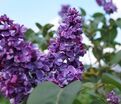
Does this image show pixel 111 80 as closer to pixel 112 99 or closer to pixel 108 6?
pixel 112 99

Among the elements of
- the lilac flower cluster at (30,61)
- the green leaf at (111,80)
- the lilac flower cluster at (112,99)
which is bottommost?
the lilac flower cluster at (112,99)

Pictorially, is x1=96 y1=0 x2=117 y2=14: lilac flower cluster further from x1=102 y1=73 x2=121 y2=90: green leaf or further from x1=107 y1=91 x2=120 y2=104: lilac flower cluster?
x1=102 y1=73 x2=121 y2=90: green leaf

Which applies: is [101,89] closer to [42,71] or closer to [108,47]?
[42,71]

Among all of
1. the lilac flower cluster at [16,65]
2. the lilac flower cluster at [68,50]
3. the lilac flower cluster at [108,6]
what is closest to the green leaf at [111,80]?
the lilac flower cluster at [68,50]

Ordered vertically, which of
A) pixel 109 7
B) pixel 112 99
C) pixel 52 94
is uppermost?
pixel 52 94

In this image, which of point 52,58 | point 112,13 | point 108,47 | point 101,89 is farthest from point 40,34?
point 52,58

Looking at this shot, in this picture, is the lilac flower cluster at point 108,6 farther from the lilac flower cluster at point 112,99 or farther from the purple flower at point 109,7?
the lilac flower cluster at point 112,99

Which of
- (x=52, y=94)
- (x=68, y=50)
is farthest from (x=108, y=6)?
(x=52, y=94)

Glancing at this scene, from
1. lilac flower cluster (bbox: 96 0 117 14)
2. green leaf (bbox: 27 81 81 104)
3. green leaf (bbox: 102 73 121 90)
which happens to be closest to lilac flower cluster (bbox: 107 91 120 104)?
green leaf (bbox: 102 73 121 90)
